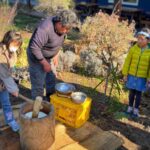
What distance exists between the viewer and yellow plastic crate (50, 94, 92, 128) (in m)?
4.61

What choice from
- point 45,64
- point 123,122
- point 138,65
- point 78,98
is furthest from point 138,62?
point 45,64

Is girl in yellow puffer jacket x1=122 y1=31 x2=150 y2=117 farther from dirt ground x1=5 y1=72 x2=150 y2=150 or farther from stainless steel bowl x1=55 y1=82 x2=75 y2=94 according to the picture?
stainless steel bowl x1=55 y1=82 x2=75 y2=94

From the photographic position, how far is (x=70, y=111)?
4.65m

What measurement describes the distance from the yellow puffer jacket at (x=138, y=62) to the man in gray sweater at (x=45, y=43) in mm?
1180

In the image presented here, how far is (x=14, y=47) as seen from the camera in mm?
3830

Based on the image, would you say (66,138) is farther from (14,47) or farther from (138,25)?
(138,25)

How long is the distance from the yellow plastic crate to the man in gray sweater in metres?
0.41

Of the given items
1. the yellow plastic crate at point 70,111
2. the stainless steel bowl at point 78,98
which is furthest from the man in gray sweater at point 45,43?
the stainless steel bowl at point 78,98

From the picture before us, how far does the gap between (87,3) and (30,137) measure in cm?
1287

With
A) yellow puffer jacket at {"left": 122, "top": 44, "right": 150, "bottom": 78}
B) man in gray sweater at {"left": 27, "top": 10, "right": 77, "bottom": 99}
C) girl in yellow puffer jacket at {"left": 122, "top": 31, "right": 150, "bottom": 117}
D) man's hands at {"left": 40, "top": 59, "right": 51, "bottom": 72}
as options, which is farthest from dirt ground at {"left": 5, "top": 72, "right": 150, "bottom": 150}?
man's hands at {"left": 40, "top": 59, "right": 51, "bottom": 72}

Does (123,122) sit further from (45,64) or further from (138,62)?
(45,64)

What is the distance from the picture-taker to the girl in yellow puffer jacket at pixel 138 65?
4.97 meters

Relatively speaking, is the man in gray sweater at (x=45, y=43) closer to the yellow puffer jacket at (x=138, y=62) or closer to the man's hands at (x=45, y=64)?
the man's hands at (x=45, y=64)

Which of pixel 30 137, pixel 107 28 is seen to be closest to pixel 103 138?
pixel 30 137
